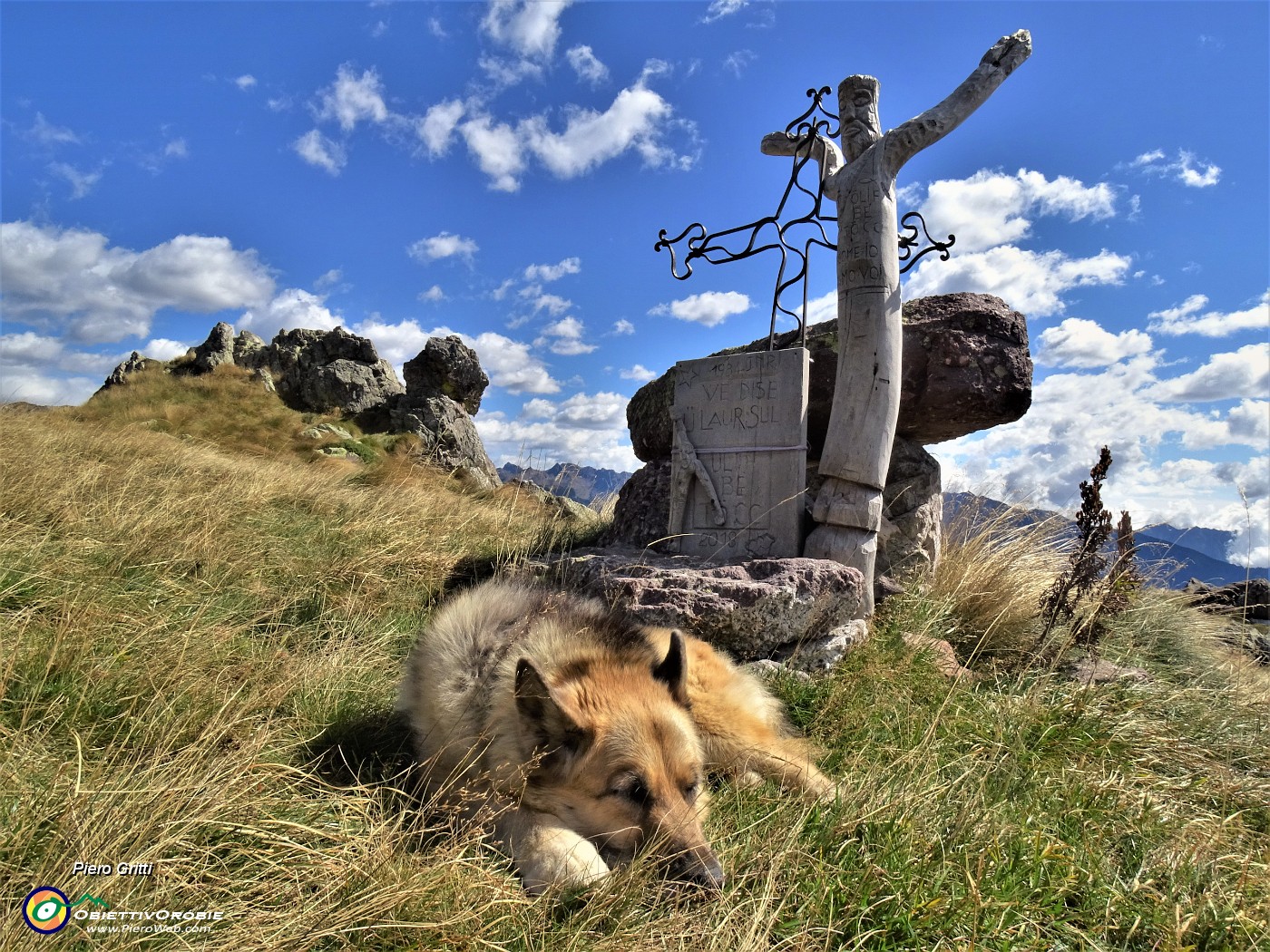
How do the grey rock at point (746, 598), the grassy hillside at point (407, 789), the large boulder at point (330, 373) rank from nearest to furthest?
the grassy hillside at point (407, 789) → the grey rock at point (746, 598) → the large boulder at point (330, 373)

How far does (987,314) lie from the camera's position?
7305mm

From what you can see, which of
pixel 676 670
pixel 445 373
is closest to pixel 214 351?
pixel 445 373

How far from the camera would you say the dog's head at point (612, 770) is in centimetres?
249

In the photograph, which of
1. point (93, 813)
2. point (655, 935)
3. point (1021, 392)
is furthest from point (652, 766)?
point (1021, 392)

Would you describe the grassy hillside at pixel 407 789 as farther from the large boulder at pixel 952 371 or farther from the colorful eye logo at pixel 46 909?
the large boulder at pixel 952 371

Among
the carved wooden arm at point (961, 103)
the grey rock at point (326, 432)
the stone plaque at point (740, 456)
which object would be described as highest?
the carved wooden arm at point (961, 103)

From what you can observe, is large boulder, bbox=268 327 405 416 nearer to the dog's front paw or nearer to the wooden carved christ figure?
the wooden carved christ figure

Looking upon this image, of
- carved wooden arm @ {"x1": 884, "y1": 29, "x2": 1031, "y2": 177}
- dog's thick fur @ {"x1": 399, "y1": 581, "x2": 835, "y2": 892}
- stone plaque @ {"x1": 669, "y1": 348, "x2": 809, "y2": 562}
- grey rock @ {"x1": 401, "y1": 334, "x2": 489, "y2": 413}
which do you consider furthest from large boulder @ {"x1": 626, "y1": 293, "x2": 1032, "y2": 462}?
grey rock @ {"x1": 401, "y1": 334, "x2": 489, "y2": 413}

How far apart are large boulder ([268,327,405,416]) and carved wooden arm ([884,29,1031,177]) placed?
23829mm

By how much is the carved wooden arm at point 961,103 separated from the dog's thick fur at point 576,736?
507cm

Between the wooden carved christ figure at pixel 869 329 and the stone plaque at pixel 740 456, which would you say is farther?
the stone plaque at pixel 740 456

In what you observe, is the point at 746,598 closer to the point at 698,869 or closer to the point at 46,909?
the point at 698,869

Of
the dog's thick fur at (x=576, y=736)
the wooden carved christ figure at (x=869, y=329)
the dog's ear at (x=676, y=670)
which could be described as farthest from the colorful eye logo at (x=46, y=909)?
the wooden carved christ figure at (x=869, y=329)

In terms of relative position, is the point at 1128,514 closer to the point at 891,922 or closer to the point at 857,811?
the point at 857,811
